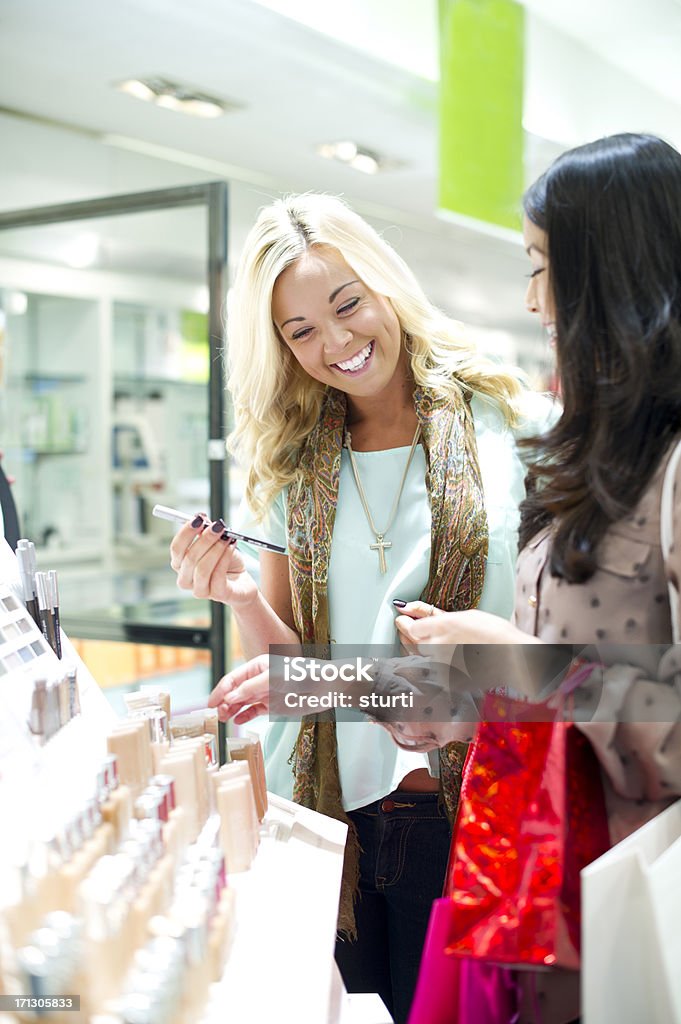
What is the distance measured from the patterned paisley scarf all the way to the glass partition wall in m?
1.98

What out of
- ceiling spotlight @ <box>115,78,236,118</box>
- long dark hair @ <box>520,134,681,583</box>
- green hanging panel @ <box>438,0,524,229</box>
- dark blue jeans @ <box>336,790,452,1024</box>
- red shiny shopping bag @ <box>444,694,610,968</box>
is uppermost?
ceiling spotlight @ <box>115,78,236,118</box>

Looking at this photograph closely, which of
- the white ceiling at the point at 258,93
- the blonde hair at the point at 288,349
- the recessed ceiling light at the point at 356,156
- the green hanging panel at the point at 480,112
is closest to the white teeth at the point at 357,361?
the blonde hair at the point at 288,349

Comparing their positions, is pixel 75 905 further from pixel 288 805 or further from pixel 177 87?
pixel 177 87

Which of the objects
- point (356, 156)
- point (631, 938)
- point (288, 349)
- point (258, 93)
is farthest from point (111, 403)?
point (631, 938)

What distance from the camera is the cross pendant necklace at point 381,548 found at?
5.47ft

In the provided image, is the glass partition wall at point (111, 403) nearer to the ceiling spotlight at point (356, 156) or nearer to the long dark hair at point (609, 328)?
the ceiling spotlight at point (356, 156)

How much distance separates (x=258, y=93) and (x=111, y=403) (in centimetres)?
143

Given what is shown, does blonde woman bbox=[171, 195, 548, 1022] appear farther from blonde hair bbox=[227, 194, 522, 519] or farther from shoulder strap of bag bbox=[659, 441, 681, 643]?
shoulder strap of bag bbox=[659, 441, 681, 643]

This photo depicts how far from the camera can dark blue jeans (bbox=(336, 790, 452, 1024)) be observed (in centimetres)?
Answer: 156

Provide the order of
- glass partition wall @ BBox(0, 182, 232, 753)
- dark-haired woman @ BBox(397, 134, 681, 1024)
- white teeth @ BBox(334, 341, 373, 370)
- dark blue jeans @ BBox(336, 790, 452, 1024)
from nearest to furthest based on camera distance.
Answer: dark-haired woman @ BBox(397, 134, 681, 1024) < dark blue jeans @ BBox(336, 790, 452, 1024) < white teeth @ BBox(334, 341, 373, 370) < glass partition wall @ BBox(0, 182, 232, 753)

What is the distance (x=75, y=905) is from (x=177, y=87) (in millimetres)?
3274

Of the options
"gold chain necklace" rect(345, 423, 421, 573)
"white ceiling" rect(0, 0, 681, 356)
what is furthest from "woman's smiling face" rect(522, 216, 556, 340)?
"white ceiling" rect(0, 0, 681, 356)

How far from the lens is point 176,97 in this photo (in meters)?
3.61

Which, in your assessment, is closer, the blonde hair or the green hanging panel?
the blonde hair
